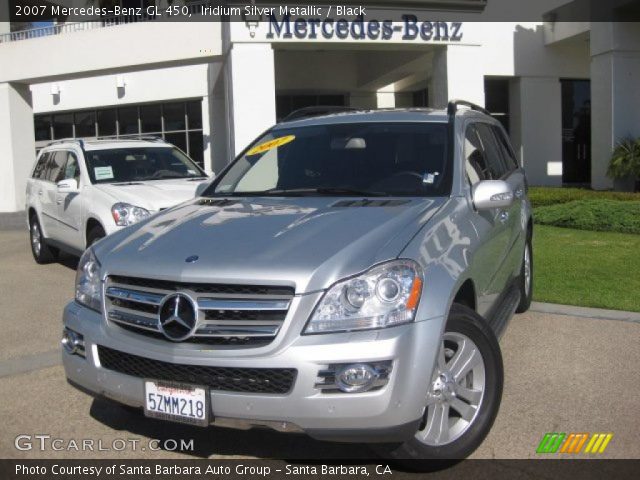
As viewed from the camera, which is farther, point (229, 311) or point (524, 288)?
point (524, 288)

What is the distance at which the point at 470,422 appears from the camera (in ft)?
12.2

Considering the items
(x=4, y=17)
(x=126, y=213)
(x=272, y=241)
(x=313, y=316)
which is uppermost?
(x=4, y=17)

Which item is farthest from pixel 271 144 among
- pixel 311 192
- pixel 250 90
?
pixel 250 90

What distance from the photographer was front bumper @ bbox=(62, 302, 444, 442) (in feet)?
10.5

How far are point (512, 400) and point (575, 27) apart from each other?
57.5 feet

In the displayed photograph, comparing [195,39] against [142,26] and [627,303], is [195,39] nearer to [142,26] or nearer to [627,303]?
[142,26]

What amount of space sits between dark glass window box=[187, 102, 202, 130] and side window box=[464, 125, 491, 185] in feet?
63.6

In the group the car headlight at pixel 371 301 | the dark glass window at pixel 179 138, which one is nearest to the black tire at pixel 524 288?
the car headlight at pixel 371 301

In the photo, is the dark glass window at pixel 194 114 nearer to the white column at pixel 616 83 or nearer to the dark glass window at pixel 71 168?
the white column at pixel 616 83

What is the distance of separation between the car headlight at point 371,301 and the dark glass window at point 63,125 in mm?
25546

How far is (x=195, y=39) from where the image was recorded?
1927 centimetres

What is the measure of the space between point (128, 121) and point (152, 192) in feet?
58.1

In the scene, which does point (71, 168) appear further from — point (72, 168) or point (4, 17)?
point (4, 17)

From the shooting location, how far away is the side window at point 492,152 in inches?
223
